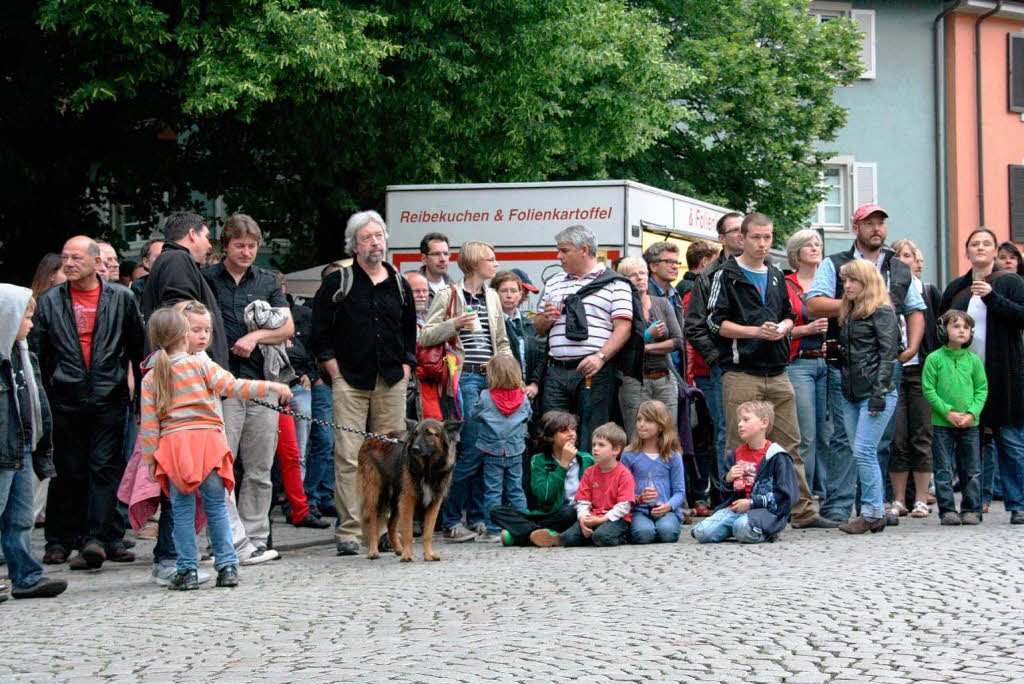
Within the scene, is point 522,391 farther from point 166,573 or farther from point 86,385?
point 166,573

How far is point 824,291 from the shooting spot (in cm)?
1128

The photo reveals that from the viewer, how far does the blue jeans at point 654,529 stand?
410 inches

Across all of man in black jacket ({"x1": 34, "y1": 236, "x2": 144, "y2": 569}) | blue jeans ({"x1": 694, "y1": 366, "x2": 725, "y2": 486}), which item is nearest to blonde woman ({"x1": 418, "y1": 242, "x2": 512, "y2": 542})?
blue jeans ({"x1": 694, "y1": 366, "x2": 725, "y2": 486})

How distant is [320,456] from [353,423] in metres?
3.04

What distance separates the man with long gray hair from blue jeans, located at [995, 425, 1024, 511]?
466 centimetres

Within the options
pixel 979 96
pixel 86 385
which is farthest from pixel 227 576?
pixel 979 96

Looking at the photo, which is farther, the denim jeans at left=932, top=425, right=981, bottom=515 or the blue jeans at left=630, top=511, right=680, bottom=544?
the denim jeans at left=932, top=425, right=981, bottom=515

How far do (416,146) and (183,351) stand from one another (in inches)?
430

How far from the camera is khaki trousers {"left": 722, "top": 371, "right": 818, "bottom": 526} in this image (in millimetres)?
10961

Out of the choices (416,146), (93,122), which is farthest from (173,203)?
(416,146)

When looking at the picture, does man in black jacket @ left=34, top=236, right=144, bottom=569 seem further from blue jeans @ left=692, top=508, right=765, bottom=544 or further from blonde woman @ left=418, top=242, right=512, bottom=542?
blue jeans @ left=692, top=508, right=765, bottom=544

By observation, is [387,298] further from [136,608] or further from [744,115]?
[744,115]

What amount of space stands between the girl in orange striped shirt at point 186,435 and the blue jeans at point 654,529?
299 centimetres

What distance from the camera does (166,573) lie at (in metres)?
8.76
